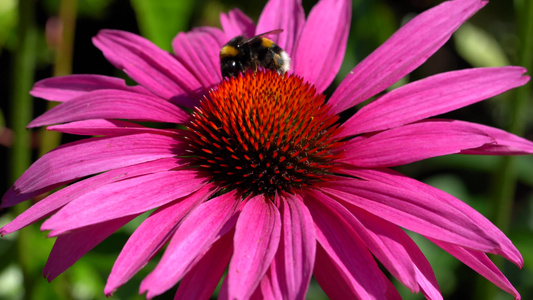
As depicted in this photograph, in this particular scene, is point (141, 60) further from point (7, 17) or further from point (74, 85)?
point (7, 17)

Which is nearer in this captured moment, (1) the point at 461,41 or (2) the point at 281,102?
(2) the point at 281,102

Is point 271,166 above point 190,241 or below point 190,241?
above

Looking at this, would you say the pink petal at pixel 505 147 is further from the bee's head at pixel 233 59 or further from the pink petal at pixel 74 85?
the pink petal at pixel 74 85

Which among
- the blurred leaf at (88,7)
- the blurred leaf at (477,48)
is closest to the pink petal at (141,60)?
the blurred leaf at (88,7)

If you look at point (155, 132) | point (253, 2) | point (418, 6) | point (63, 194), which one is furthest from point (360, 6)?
point (63, 194)

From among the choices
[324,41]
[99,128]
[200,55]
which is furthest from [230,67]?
[99,128]

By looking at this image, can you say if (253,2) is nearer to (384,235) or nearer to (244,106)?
(244,106)

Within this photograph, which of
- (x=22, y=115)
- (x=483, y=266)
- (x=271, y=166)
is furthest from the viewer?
(x=22, y=115)
